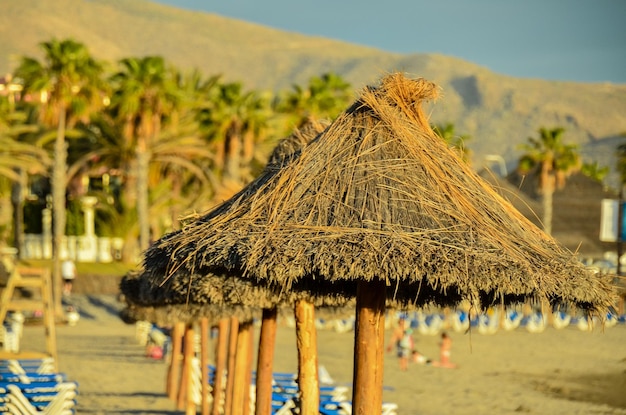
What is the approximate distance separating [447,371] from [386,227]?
17688mm

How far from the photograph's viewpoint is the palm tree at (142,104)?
36.6 metres

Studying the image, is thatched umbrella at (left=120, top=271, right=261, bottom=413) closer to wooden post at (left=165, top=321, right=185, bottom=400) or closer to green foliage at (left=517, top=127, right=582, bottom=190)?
wooden post at (left=165, top=321, right=185, bottom=400)

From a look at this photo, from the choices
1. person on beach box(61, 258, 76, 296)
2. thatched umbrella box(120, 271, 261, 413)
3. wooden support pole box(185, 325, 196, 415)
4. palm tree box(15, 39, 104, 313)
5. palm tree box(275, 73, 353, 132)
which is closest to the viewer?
thatched umbrella box(120, 271, 261, 413)

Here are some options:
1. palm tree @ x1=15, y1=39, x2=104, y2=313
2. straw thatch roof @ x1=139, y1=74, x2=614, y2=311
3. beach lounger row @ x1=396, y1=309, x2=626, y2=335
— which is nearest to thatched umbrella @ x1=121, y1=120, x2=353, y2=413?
straw thatch roof @ x1=139, y1=74, x2=614, y2=311

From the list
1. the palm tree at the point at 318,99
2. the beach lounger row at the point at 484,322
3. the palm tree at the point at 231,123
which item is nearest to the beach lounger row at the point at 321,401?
the beach lounger row at the point at 484,322

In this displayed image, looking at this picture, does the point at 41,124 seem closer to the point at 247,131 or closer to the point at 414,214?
the point at 247,131

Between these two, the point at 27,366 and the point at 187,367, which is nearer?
the point at 187,367

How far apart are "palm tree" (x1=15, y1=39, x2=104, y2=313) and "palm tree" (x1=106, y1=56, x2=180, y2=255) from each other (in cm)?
108

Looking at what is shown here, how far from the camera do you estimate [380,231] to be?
6.45 metres

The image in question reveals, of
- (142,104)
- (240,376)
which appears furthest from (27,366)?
(142,104)

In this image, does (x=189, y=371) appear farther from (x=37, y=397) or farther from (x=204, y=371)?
(x=37, y=397)

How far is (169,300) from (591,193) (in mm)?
56884

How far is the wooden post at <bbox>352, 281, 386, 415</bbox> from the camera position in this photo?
273 inches

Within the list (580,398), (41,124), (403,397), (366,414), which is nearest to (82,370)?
(403,397)
